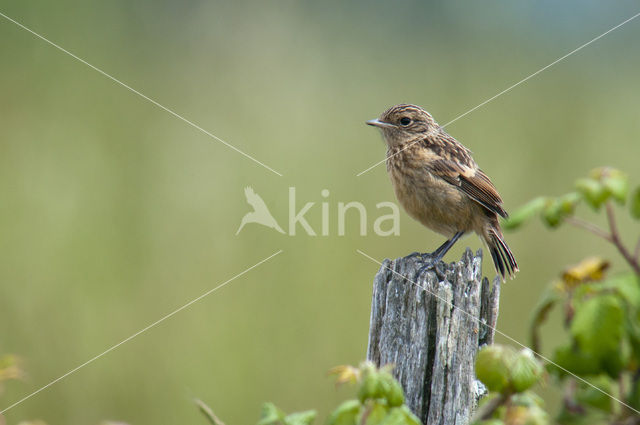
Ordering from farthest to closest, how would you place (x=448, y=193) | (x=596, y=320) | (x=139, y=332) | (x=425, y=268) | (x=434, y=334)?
(x=139, y=332)
(x=448, y=193)
(x=425, y=268)
(x=434, y=334)
(x=596, y=320)

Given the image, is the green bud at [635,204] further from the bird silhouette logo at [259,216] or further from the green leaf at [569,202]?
the bird silhouette logo at [259,216]

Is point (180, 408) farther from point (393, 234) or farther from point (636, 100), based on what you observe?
point (636, 100)

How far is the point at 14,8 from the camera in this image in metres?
7.23

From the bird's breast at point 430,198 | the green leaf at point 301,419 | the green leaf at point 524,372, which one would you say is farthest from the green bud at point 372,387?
Answer: the bird's breast at point 430,198

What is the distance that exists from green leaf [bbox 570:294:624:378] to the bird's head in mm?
4919

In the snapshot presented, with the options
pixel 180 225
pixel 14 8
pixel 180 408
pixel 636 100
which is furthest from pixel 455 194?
pixel 14 8

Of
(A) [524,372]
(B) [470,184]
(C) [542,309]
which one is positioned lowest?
(A) [524,372]

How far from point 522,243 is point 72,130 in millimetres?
4266

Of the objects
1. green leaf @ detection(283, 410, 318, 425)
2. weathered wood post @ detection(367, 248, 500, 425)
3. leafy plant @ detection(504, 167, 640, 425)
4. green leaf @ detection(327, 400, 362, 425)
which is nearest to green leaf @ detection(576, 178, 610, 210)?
leafy plant @ detection(504, 167, 640, 425)

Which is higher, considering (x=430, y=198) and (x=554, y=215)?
(x=430, y=198)

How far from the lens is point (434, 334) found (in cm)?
331

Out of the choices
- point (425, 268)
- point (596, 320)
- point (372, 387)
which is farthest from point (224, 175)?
point (596, 320)

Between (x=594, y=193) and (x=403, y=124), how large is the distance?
4910 millimetres

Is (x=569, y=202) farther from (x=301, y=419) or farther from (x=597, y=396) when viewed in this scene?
(x=301, y=419)
